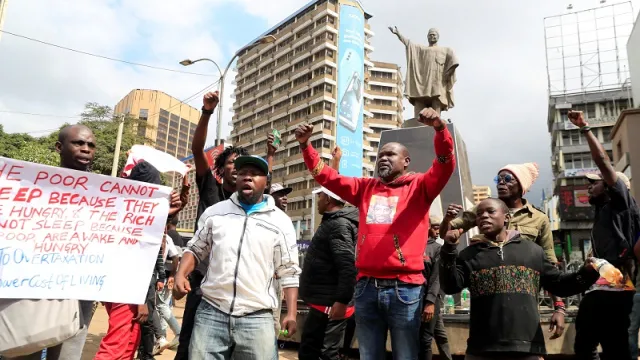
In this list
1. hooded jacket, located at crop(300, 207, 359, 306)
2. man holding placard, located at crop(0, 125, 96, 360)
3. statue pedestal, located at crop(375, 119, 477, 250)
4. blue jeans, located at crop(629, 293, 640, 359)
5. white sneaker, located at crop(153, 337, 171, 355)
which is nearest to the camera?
man holding placard, located at crop(0, 125, 96, 360)

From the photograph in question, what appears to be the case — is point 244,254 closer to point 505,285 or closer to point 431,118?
point 431,118

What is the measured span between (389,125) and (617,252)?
69626 mm

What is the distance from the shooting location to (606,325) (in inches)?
140

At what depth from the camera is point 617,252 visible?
353 cm

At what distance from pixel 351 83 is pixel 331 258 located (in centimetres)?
5932

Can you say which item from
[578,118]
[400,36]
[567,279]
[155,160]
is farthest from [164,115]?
[567,279]

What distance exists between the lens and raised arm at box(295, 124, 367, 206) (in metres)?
3.56

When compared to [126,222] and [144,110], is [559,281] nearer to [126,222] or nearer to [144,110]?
[126,222]

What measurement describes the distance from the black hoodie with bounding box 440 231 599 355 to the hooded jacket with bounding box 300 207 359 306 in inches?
38.9

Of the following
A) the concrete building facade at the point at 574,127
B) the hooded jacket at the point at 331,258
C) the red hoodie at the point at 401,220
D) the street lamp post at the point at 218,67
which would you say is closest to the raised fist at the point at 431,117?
the red hoodie at the point at 401,220

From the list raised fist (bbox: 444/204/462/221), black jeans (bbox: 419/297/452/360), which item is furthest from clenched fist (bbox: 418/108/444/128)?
black jeans (bbox: 419/297/452/360)

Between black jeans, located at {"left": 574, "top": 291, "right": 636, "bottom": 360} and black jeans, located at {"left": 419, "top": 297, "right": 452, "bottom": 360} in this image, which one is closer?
black jeans, located at {"left": 574, "top": 291, "right": 636, "bottom": 360}

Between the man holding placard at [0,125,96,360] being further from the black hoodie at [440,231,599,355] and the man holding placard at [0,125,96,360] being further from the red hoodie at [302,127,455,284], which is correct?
the black hoodie at [440,231,599,355]

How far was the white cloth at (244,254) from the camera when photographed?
271 cm
